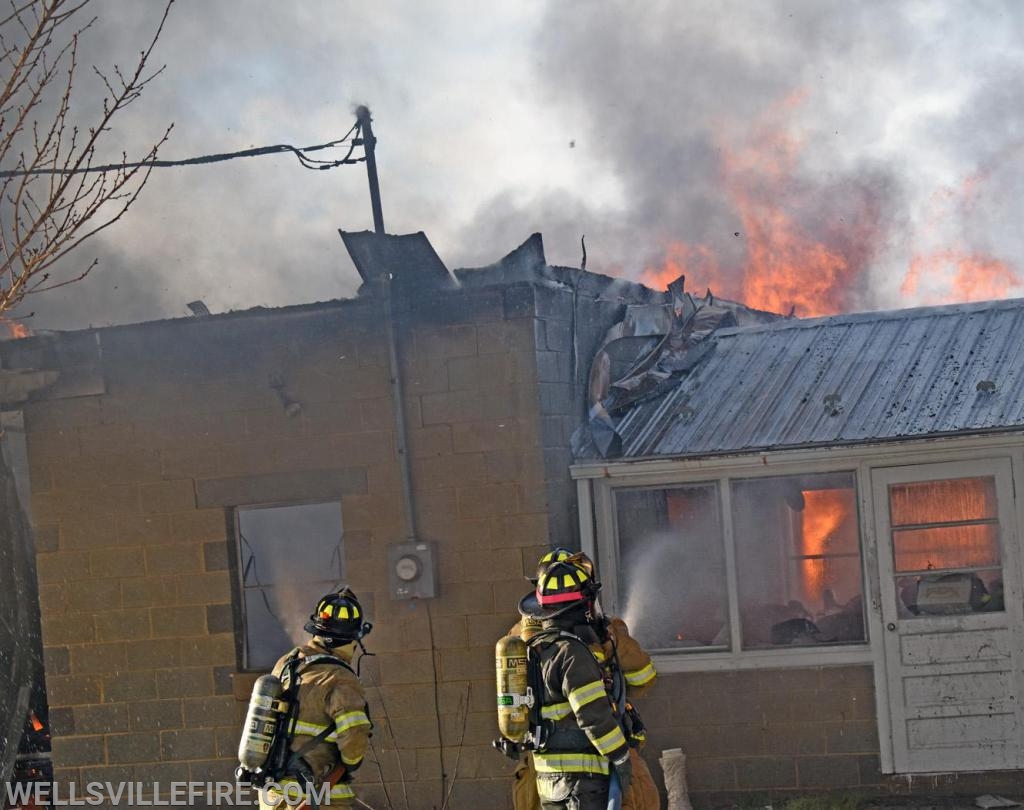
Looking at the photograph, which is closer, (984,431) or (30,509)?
(984,431)

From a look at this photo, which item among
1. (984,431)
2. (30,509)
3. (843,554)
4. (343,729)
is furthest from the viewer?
(30,509)

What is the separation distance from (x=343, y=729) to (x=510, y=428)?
3.23m

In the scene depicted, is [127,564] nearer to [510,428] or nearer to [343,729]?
[510,428]

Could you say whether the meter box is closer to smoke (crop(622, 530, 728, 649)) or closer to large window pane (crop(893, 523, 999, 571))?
smoke (crop(622, 530, 728, 649))

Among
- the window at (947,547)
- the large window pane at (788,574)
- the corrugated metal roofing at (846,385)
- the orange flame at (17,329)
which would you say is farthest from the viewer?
the orange flame at (17,329)

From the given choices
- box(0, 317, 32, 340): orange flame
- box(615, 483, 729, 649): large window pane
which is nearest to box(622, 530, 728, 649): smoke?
box(615, 483, 729, 649): large window pane

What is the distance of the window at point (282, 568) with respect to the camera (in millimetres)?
9984

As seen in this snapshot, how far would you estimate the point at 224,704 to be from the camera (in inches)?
388

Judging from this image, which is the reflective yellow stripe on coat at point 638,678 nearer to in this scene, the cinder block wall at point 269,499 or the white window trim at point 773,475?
the cinder block wall at point 269,499

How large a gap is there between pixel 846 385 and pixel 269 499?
4.06 m

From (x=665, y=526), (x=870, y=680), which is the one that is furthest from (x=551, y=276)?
(x=870, y=680)

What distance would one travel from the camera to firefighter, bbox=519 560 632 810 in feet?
21.6

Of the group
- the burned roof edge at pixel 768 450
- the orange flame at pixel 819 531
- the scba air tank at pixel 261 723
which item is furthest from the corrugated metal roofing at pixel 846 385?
the scba air tank at pixel 261 723

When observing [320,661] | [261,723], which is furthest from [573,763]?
[261,723]
